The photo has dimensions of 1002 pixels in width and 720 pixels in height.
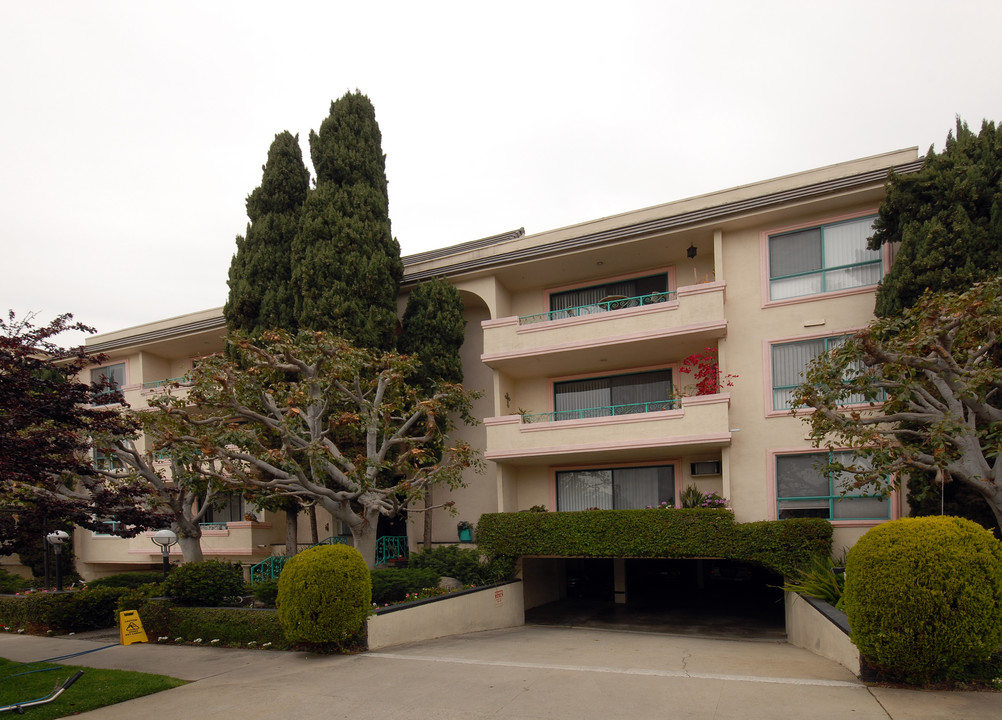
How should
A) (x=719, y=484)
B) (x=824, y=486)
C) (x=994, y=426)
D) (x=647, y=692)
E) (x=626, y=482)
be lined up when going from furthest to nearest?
(x=626, y=482)
(x=719, y=484)
(x=824, y=486)
(x=994, y=426)
(x=647, y=692)

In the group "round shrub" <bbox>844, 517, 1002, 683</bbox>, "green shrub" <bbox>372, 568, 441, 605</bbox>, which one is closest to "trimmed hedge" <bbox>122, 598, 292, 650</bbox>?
"green shrub" <bbox>372, 568, 441, 605</bbox>

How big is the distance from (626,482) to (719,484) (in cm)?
242

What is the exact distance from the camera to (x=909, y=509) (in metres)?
14.1

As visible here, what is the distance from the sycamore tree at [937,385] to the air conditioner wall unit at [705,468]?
221 inches

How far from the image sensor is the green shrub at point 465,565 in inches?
647

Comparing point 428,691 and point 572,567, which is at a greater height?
point 428,691

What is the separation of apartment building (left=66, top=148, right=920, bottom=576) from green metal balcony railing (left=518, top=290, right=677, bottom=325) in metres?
0.06

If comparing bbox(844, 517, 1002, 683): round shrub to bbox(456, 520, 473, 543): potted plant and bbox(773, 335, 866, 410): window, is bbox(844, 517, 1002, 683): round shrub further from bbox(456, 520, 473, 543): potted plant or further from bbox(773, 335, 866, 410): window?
bbox(456, 520, 473, 543): potted plant

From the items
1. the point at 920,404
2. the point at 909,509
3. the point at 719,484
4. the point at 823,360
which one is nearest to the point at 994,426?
the point at 920,404

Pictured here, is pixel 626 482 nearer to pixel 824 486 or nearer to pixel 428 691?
pixel 824 486

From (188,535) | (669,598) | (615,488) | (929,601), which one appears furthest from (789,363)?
(188,535)

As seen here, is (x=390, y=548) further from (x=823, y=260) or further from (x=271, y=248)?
(x=823, y=260)

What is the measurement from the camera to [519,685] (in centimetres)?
899

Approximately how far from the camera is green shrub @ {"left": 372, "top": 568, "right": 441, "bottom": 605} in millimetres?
13594
